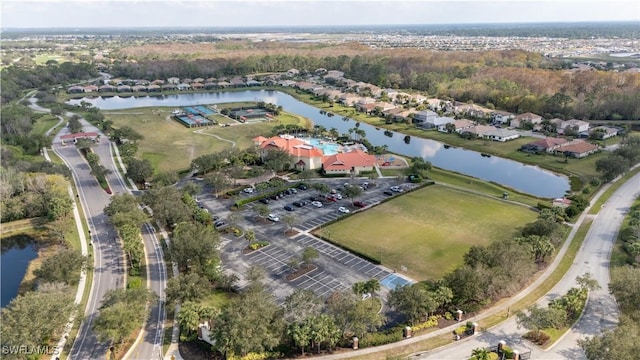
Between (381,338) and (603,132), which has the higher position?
(603,132)

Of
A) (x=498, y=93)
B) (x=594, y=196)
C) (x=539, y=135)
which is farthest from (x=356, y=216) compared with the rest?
(x=498, y=93)

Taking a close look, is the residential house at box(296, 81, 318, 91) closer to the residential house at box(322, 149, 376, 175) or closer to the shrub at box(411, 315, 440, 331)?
the residential house at box(322, 149, 376, 175)

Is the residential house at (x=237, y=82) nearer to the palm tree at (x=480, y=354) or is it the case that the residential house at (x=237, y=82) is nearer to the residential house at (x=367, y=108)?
the residential house at (x=367, y=108)

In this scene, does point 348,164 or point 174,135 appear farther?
point 174,135

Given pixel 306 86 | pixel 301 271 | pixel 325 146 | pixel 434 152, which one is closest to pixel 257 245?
pixel 301 271

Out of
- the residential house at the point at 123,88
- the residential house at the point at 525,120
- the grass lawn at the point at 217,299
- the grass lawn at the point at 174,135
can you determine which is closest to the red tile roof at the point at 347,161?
the grass lawn at the point at 174,135

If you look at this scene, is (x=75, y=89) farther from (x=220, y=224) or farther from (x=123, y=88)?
(x=220, y=224)

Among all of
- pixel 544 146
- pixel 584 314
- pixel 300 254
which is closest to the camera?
pixel 584 314

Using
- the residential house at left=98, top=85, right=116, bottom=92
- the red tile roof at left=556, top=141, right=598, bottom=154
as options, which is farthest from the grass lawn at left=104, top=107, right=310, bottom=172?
the red tile roof at left=556, top=141, right=598, bottom=154
